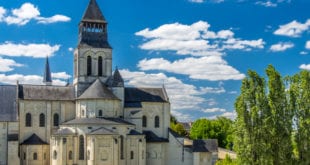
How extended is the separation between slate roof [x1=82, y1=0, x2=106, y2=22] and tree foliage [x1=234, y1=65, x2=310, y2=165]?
3932cm

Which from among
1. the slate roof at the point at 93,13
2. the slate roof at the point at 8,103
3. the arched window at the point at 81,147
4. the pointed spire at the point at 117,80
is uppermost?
the slate roof at the point at 93,13

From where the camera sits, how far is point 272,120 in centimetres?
4184

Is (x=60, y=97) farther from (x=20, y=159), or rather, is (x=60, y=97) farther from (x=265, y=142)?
(x=265, y=142)

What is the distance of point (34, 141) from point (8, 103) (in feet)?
21.3

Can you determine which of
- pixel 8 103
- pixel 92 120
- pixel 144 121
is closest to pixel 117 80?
pixel 144 121

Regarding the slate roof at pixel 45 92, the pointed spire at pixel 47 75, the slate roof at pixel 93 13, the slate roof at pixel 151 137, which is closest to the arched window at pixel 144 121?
the slate roof at pixel 151 137

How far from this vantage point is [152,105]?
77438 mm

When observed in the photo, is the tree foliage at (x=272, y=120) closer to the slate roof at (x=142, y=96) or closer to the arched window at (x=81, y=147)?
the arched window at (x=81, y=147)

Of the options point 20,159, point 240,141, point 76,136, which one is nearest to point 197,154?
point 76,136

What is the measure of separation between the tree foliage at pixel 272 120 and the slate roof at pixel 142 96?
112ft

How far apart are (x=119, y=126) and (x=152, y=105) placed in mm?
10302

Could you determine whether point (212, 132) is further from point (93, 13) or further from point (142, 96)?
point (93, 13)

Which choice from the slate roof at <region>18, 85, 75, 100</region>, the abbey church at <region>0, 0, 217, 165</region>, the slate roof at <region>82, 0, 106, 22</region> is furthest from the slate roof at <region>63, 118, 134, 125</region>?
the slate roof at <region>82, 0, 106, 22</region>

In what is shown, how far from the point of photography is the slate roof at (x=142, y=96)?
75.7 m
